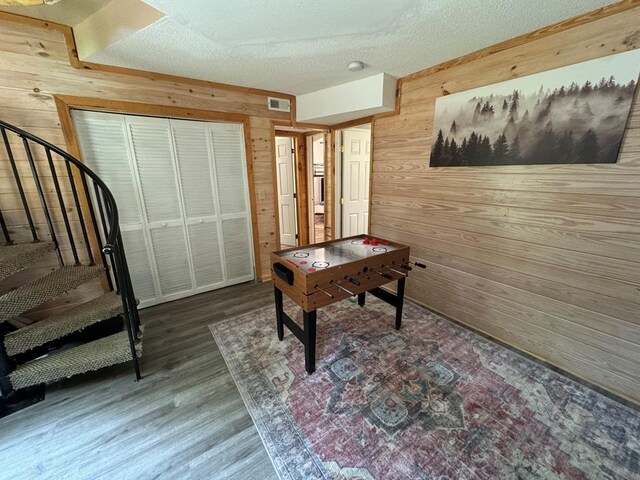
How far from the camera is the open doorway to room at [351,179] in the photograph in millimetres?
3869

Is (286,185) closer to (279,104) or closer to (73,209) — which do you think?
(279,104)

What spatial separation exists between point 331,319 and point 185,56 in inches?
105

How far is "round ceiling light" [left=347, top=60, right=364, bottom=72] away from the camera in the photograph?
2.25 m

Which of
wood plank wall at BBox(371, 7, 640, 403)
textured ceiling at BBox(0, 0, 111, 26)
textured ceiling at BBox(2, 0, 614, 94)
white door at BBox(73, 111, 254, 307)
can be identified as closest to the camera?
textured ceiling at BBox(2, 0, 614, 94)

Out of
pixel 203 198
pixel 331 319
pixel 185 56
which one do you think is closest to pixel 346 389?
pixel 331 319

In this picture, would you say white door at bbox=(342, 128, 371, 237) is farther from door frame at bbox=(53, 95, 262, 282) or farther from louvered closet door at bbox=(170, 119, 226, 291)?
louvered closet door at bbox=(170, 119, 226, 291)

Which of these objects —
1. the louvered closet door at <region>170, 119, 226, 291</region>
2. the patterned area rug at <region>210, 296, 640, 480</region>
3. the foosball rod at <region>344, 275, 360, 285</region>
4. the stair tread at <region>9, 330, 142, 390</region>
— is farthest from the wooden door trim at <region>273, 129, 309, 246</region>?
the stair tread at <region>9, 330, 142, 390</region>

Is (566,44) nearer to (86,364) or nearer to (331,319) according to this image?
(331,319)

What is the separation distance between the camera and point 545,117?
180cm

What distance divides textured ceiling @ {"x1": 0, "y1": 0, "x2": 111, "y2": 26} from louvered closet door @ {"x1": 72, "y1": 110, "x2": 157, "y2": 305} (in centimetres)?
66

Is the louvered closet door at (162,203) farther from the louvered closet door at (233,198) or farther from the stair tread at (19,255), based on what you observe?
the stair tread at (19,255)

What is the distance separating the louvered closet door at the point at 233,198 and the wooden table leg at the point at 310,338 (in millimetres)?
1843

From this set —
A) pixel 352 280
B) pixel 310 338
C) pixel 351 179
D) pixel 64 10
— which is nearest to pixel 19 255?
pixel 64 10

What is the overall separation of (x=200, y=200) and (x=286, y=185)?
1.81m
